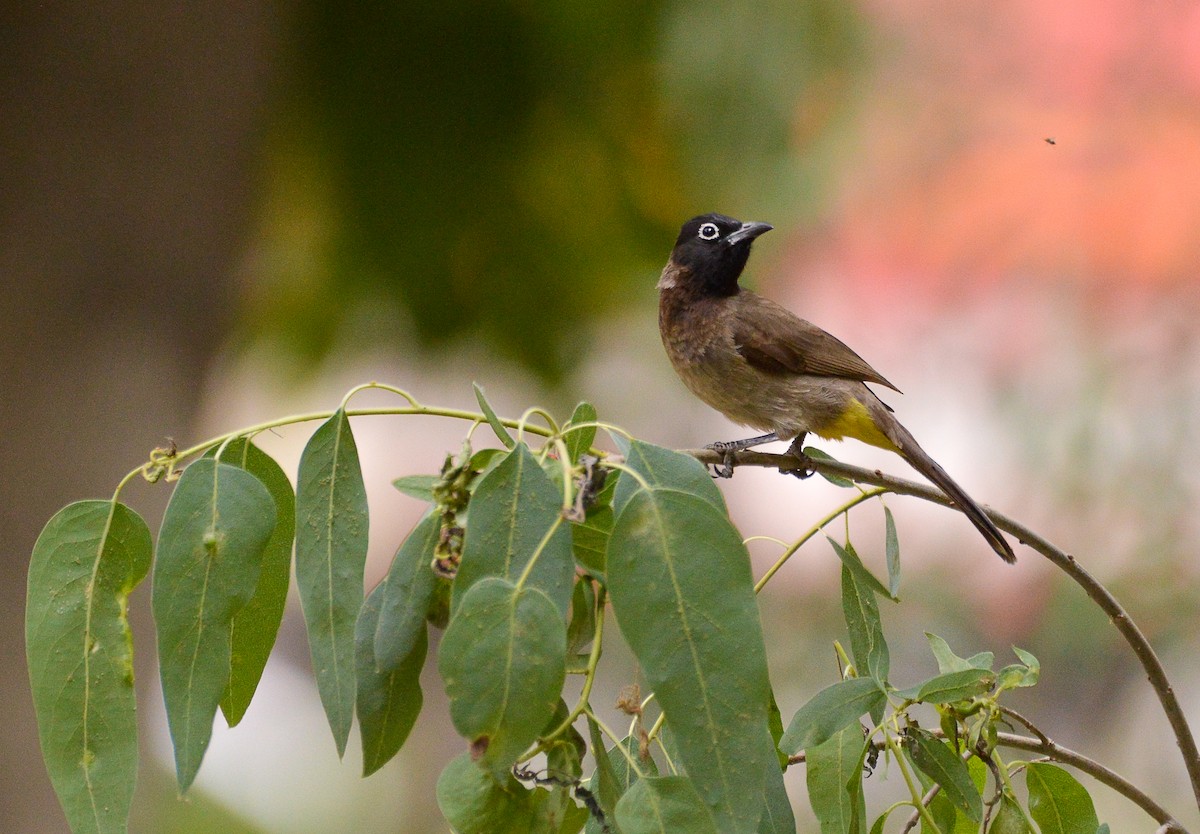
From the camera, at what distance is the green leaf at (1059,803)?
1.27m

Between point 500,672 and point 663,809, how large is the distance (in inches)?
8.0

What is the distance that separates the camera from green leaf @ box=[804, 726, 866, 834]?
3.62 feet

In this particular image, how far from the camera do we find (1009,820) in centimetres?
111

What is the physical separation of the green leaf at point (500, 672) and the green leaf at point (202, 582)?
10.2 inches

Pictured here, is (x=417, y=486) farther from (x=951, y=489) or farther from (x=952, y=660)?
(x=951, y=489)

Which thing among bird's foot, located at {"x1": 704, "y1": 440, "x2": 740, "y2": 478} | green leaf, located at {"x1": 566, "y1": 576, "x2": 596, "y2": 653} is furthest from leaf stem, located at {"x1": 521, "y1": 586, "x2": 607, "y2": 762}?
bird's foot, located at {"x1": 704, "y1": 440, "x2": 740, "y2": 478}

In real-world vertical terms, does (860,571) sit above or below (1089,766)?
above

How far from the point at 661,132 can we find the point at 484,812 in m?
4.09

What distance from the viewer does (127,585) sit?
1.06 metres

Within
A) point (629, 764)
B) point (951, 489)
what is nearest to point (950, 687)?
point (629, 764)

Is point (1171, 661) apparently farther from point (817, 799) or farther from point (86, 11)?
point (86, 11)

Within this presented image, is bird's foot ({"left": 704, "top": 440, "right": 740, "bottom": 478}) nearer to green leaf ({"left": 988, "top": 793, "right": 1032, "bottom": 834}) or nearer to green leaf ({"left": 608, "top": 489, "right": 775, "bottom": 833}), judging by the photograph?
green leaf ({"left": 608, "top": 489, "right": 775, "bottom": 833})

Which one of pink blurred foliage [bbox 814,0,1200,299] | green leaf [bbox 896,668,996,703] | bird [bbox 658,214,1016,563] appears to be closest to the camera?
green leaf [bbox 896,668,996,703]

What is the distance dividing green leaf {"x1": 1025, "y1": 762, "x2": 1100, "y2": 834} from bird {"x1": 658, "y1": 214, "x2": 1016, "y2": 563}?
2.02 feet
